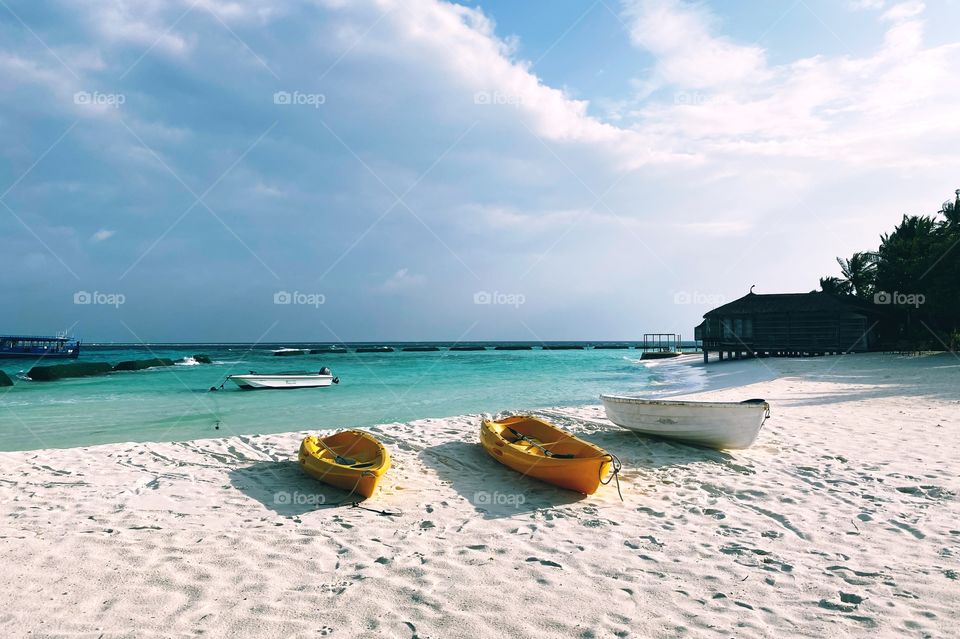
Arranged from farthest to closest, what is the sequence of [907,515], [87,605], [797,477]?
[797,477], [907,515], [87,605]

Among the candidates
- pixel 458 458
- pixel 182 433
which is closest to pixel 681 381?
pixel 458 458

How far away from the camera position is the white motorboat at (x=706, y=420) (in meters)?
8.78

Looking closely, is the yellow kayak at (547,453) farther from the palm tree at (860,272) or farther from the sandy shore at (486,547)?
the palm tree at (860,272)

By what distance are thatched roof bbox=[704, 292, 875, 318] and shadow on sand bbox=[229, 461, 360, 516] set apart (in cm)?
3304

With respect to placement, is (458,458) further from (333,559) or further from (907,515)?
(907,515)

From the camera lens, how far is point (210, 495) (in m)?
6.88

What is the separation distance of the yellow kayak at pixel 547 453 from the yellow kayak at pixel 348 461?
6.43 ft

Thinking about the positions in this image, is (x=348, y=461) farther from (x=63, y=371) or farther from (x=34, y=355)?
(x=34, y=355)

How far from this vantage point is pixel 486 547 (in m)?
5.10

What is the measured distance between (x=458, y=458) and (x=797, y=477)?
5.30 metres

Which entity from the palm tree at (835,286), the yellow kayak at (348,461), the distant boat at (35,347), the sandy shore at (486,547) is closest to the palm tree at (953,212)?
the palm tree at (835,286)

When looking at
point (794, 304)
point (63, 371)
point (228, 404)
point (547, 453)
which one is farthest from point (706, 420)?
point (63, 371)

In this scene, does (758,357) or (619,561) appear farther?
(758,357)

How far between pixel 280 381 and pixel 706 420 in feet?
71.7
